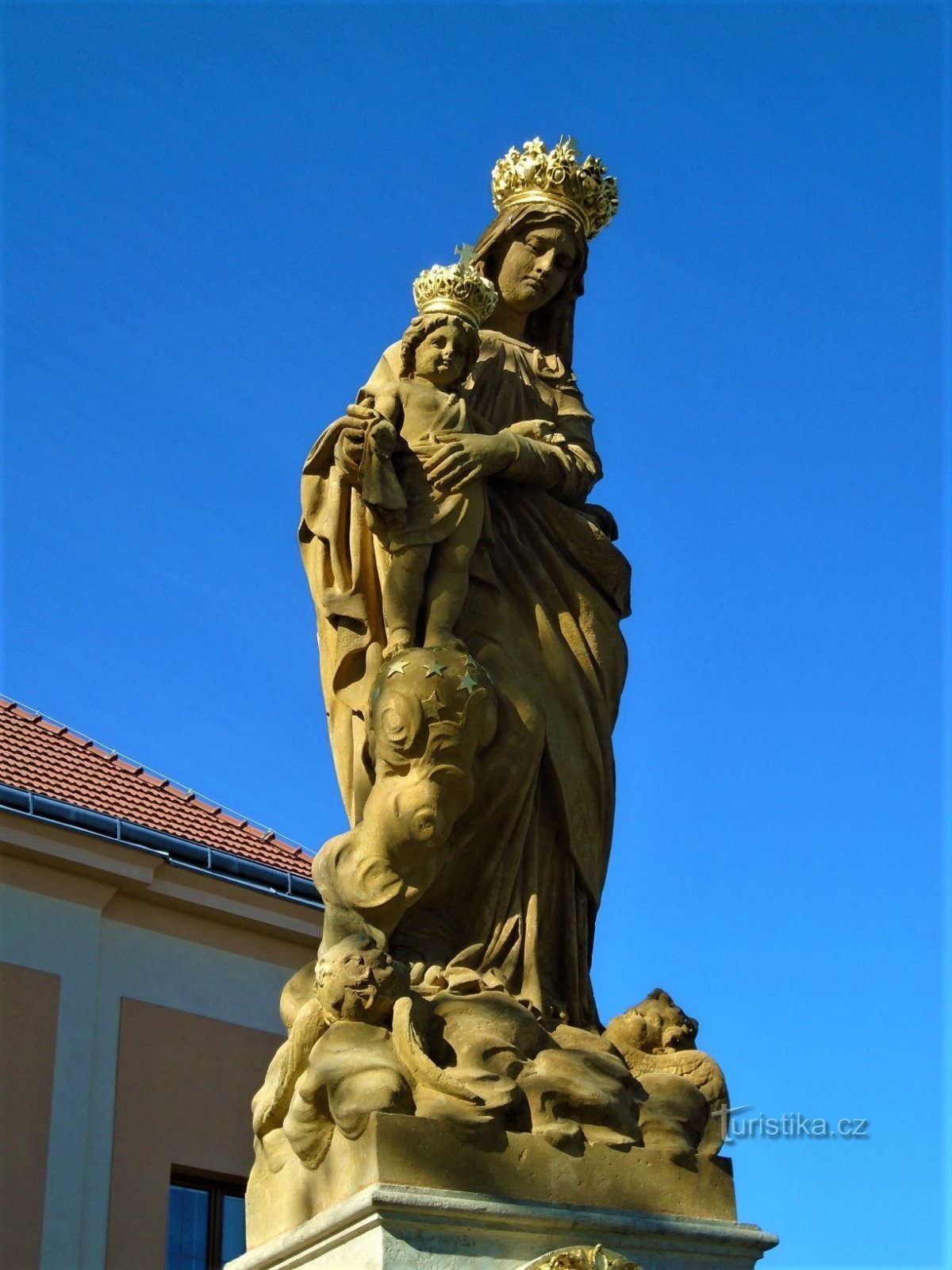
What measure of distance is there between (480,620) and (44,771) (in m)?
10.6

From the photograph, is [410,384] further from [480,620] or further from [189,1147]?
[189,1147]

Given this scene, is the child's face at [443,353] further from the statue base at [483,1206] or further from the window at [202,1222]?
the window at [202,1222]

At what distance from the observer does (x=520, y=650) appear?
6.33 metres

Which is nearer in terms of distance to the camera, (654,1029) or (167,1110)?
(654,1029)

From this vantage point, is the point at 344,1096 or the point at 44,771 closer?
the point at 344,1096

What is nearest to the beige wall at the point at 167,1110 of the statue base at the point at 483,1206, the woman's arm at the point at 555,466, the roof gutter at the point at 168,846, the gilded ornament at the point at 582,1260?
the roof gutter at the point at 168,846

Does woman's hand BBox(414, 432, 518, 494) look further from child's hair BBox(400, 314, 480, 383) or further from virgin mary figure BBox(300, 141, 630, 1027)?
child's hair BBox(400, 314, 480, 383)

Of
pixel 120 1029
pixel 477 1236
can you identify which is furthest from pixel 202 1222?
pixel 477 1236

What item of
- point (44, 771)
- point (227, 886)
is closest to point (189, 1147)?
point (227, 886)

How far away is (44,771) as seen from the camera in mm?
16297

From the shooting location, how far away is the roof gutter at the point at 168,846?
14.9 meters

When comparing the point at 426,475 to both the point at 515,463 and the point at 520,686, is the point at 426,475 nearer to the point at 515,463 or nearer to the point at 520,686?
the point at 515,463

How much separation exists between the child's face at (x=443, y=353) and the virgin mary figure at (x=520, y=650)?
0.17 metres

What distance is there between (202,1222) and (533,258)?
9.70 m
